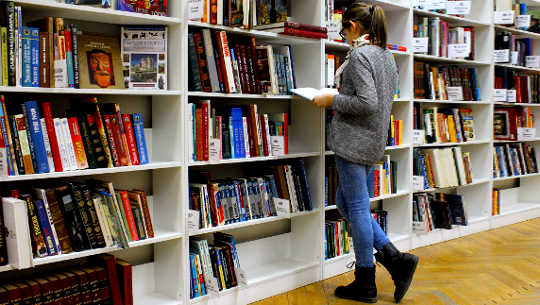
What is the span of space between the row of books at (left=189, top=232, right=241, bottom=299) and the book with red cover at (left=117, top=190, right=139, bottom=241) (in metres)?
0.35

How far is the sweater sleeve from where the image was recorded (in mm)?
2625

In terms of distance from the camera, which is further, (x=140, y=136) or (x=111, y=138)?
(x=140, y=136)

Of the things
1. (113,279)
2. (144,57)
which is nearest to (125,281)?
(113,279)

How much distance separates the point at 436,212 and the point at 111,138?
9.10 ft

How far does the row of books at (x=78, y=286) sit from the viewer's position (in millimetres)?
2119

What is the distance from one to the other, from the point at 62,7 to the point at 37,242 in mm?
905

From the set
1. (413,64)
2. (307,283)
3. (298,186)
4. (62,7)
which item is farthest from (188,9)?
(413,64)

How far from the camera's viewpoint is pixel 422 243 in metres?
4.12

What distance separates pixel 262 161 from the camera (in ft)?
10.8

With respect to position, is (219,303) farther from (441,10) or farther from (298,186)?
(441,10)

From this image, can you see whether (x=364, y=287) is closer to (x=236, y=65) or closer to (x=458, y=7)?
(x=236, y=65)

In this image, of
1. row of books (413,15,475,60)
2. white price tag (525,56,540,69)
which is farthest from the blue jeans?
white price tag (525,56,540,69)

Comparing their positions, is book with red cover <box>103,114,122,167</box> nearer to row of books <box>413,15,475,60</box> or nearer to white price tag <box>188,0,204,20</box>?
white price tag <box>188,0,204,20</box>

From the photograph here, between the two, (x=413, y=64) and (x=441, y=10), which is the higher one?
(x=441, y=10)
